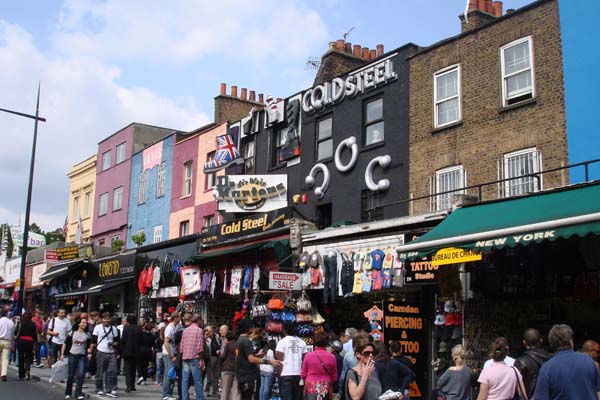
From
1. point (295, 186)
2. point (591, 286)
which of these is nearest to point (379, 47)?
point (295, 186)

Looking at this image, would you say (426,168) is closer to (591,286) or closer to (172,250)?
(591,286)

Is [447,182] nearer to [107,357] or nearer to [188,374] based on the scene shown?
[188,374]

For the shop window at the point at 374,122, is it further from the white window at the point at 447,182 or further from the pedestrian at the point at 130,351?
the pedestrian at the point at 130,351

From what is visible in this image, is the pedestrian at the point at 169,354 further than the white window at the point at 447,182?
No

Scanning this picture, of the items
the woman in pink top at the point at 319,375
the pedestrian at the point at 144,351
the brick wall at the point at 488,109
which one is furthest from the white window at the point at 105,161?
the woman in pink top at the point at 319,375

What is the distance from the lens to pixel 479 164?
16516 millimetres

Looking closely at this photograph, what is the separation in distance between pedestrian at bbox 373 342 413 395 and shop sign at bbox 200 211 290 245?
1044 cm

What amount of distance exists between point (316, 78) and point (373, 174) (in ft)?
19.4

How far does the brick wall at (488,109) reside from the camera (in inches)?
597

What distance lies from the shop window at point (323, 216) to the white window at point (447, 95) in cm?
483

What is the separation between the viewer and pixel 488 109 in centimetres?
1658

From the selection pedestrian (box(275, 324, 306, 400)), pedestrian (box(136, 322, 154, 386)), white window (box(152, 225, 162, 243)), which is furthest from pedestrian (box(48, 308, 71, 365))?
white window (box(152, 225, 162, 243))

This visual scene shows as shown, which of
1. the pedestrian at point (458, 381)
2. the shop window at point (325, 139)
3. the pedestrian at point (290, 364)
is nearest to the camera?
the pedestrian at point (458, 381)

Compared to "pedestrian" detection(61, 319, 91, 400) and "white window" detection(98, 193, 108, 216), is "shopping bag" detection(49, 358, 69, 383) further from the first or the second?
"white window" detection(98, 193, 108, 216)
